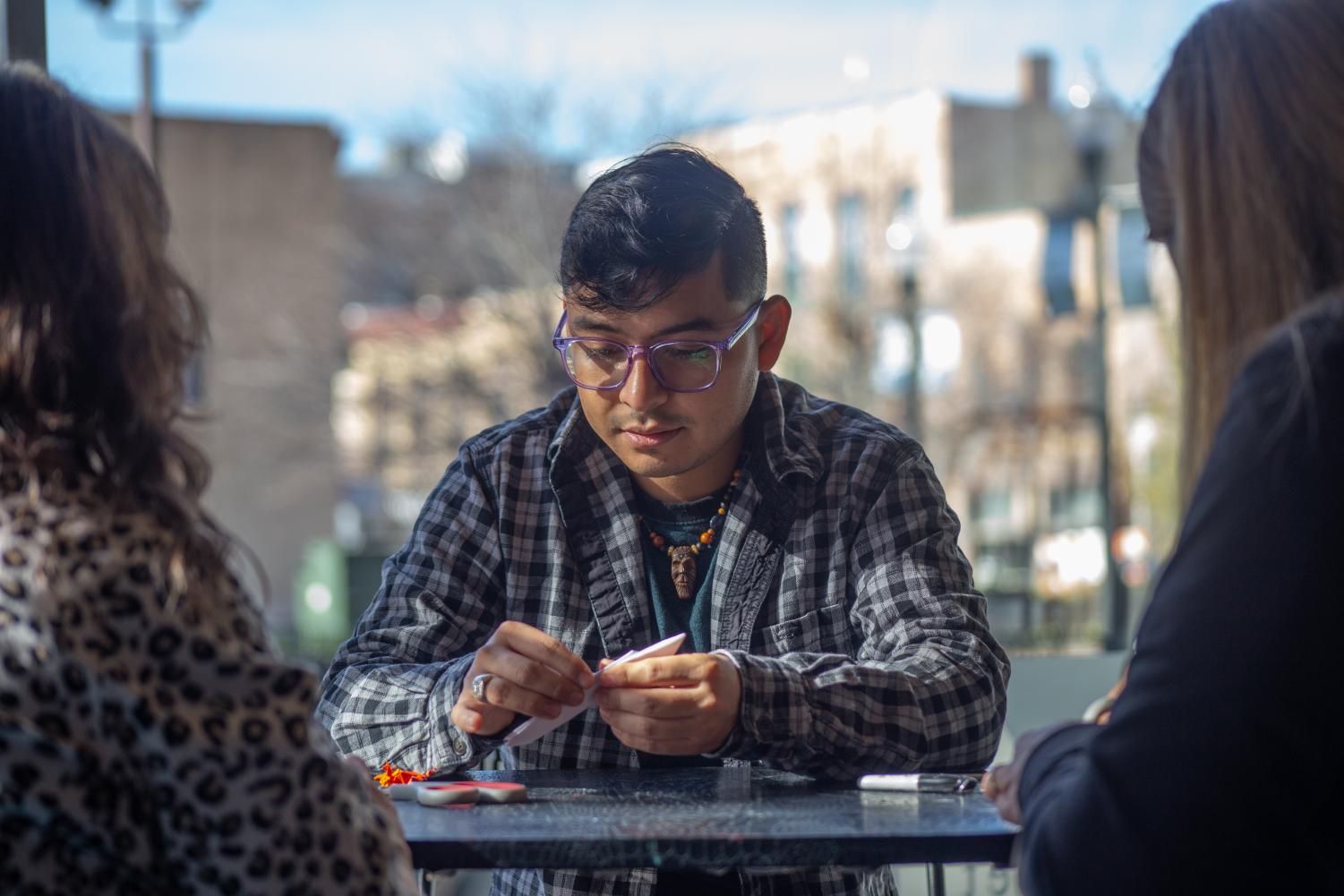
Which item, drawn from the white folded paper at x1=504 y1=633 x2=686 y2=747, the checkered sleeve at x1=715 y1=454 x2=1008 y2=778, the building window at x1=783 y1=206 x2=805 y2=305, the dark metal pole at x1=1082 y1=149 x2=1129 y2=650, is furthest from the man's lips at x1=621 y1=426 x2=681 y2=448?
the building window at x1=783 y1=206 x2=805 y2=305

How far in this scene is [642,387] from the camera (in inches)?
102

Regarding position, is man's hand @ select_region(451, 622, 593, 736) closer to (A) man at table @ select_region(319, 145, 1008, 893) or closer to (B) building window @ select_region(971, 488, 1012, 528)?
(A) man at table @ select_region(319, 145, 1008, 893)

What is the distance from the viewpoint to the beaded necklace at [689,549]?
265 centimetres

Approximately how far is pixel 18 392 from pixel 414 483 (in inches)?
763

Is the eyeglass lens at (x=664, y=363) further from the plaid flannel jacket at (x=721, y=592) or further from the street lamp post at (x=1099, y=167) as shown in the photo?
the street lamp post at (x=1099, y=167)

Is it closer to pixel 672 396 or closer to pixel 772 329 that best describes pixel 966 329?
pixel 772 329

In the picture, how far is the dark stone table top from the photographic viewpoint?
165 cm

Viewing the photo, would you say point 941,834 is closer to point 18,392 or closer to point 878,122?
point 18,392

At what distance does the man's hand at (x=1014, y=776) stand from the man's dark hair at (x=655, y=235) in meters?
1.12

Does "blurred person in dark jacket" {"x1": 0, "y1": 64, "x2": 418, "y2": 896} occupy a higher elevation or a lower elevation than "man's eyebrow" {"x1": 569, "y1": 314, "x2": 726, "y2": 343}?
lower

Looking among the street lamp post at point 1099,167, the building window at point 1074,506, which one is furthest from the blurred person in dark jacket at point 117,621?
the building window at point 1074,506

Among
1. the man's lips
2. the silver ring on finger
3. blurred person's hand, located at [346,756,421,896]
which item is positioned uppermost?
the man's lips

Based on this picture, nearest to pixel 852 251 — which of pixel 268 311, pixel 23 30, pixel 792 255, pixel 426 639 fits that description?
pixel 792 255

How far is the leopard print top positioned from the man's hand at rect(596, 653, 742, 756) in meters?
0.65
